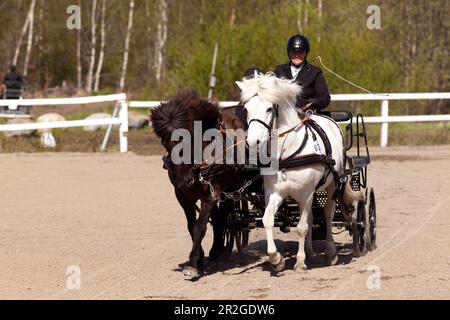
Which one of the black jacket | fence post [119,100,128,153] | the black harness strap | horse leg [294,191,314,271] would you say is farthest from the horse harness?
fence post [119,100,128,153]

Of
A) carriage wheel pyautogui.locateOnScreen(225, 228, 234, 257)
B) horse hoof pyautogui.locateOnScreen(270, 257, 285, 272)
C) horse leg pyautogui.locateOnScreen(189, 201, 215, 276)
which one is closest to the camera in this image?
horse leg pyautogui.locateOnScreen(189, 201, 215, 276)

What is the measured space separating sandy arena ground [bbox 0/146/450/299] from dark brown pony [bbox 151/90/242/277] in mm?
426

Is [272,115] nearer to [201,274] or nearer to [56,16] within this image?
[201,274]

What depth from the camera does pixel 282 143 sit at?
338 inches

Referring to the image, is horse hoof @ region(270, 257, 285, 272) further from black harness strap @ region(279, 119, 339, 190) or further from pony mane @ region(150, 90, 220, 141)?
pony mane @ region(150, 90, 220, 141)

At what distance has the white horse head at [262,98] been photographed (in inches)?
317

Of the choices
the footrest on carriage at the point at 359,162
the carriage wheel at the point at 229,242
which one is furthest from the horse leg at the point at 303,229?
the footrest on carriage at the point at 359,162

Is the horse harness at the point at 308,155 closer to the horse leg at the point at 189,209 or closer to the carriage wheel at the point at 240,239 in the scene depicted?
the horse leg at the point at 189,209

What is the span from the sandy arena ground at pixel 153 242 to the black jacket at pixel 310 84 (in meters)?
1.59

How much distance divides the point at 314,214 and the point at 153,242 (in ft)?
7.00

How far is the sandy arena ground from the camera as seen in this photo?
8.08 m

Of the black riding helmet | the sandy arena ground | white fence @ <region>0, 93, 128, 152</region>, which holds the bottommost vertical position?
the sandy arena ground

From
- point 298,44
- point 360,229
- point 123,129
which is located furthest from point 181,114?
point 123,129
